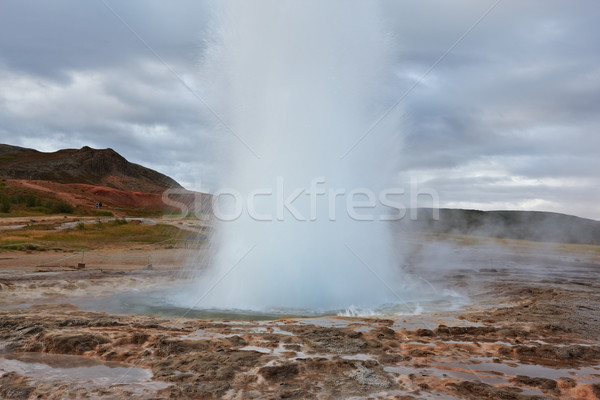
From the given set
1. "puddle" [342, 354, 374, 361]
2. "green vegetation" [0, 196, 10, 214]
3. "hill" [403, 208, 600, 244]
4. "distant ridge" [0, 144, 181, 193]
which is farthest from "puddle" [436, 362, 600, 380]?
"distant ridge" [0, 144, 181, 193]

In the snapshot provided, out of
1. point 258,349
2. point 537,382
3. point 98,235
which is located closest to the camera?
point 537,382

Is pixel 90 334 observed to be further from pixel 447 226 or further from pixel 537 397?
pixel 447 226

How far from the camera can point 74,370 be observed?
462cm

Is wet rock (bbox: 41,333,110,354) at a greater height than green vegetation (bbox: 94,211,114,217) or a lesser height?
lesser

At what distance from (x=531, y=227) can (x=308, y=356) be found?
56.2 meters

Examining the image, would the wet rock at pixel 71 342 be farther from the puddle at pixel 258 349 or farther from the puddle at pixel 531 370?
the puddle at pixel 531 370

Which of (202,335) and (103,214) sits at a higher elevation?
(103,214)

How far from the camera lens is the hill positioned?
4950 centimetres

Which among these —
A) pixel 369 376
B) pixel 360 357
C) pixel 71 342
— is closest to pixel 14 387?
pixel 71 342

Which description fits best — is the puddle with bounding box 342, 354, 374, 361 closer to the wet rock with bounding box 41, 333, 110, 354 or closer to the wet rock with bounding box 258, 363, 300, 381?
the wet rock with bounding box 258, 363, 300, 381

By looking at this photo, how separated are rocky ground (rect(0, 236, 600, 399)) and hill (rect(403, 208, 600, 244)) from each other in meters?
42.9

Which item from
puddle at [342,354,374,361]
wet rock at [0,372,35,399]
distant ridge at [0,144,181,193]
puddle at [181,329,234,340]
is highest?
distant ridge at [0,144,181,193]

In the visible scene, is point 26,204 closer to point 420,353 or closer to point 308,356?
point 308,356

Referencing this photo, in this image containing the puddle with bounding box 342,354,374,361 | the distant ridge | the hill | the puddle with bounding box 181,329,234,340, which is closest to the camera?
the puddle with bounding box 342,354,374,361
